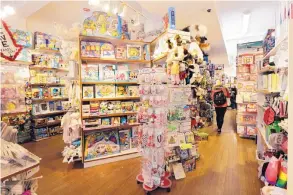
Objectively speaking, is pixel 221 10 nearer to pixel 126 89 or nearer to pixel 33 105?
pixel 126 89

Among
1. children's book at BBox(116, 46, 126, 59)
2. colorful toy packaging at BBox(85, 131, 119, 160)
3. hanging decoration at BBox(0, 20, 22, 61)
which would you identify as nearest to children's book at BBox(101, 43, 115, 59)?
children's book at BBox(116, 46, 126, 59)

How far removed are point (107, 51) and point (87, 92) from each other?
0.84 metres

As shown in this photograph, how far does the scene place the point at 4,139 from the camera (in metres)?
1.27

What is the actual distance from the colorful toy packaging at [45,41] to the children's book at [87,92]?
8.58 ft

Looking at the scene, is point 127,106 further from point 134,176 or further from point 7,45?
point 7,45

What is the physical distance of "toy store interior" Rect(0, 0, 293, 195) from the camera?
1.90m

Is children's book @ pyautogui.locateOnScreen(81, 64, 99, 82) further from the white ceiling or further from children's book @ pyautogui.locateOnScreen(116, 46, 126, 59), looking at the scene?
the white ceiling

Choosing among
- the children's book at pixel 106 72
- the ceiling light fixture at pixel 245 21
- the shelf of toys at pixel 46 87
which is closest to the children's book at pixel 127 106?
the children's book at pixel 106 72

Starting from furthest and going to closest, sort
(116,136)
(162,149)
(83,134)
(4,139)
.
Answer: (116,136) < (83,134) < (162,149) < (4,139)

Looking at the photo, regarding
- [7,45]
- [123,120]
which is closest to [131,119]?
[123,120]

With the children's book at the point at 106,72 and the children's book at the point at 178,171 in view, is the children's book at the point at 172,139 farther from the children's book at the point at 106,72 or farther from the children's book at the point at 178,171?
the children's book at the point at 106,72

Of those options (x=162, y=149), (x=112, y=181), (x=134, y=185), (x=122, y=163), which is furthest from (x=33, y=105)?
(x=162, y=149)

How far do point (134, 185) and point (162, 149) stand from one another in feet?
2.35

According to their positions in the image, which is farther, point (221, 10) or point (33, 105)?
point (33, 105)
